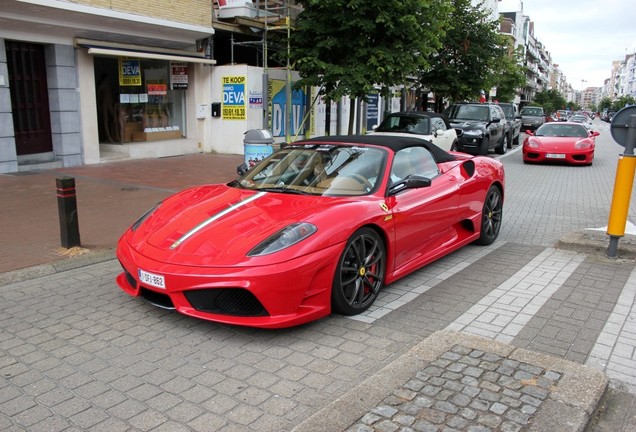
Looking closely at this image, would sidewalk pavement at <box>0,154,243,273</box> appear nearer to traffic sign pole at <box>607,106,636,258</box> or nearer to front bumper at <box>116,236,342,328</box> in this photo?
front bumper at <box>116,236,342,328</box>

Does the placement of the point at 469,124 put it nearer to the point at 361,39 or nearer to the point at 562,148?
the point at 562,148

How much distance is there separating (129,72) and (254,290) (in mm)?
12374

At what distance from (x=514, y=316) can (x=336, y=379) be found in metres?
1.86

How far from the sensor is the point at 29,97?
1217 centimetres

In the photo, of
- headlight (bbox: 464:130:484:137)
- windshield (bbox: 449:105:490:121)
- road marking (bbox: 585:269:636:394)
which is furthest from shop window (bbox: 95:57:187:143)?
→ road marking (bbox: 585:269:636:394)

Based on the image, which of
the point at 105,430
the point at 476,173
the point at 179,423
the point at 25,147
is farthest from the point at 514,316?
the point at 25,147

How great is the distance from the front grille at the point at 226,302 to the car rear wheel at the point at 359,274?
2.11ft

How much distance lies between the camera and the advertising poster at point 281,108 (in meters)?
17.3

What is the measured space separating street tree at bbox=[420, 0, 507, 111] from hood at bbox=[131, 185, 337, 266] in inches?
796

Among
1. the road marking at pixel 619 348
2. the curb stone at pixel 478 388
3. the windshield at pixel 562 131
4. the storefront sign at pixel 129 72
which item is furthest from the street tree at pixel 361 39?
the curb stone at pixel 478 388

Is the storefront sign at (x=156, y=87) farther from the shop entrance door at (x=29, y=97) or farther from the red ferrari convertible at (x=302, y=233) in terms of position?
the red ferrari convertible at (x=302, y=233)

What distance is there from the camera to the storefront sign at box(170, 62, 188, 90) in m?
15.8

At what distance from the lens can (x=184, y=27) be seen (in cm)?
1431

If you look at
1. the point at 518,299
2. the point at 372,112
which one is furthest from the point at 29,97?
the point at 372,112
